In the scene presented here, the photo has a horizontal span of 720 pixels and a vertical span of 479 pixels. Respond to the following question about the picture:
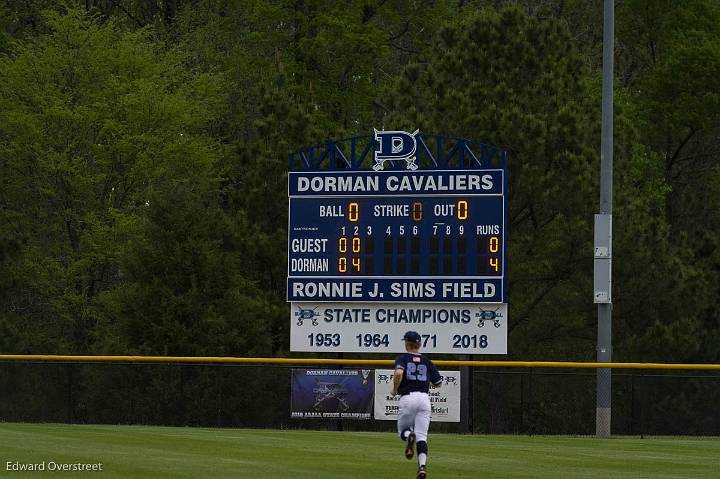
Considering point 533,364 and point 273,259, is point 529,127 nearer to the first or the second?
point 273,259

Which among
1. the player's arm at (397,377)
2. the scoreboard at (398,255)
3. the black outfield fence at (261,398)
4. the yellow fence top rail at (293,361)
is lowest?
the black outfield fence at (261,398)

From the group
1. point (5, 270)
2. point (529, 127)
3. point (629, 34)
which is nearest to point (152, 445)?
point (529, 127)

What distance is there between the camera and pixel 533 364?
1041 inches

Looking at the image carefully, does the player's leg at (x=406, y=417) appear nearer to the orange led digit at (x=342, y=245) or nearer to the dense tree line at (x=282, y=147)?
the orange led digit at (x=342, y=245)

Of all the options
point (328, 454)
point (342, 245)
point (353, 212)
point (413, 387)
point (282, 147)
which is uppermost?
point (282, 147)

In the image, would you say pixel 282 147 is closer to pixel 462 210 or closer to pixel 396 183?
pixel 396 183

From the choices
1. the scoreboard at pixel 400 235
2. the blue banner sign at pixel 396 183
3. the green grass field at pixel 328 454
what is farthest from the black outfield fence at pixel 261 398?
the blue banner sign at pixel 396 183

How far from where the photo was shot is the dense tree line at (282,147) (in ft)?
123

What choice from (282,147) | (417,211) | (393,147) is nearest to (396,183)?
(417,211)

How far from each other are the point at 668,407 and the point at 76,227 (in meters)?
25.2

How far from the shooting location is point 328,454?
781 inches

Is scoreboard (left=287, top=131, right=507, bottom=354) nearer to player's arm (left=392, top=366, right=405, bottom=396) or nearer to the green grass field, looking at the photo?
the green grass field

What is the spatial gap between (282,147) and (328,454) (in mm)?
21901

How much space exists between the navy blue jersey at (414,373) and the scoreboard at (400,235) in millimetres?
9436
